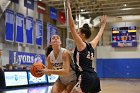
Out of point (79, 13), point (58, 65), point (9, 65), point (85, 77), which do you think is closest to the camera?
point (85, 77)

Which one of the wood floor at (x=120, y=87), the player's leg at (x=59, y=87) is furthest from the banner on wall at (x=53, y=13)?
the player's leg at (x=59, y=87)

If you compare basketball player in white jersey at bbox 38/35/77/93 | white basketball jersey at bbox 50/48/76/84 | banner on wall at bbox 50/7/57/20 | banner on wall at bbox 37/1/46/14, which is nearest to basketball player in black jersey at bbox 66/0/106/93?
basketball player in white jersey at bbox 38/35/77/93

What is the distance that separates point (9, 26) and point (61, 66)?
10.6 metres

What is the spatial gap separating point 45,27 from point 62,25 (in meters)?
2.52

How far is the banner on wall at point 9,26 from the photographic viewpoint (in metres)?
14.3

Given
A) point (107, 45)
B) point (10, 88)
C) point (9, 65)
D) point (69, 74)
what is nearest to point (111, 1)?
point (107, 45)

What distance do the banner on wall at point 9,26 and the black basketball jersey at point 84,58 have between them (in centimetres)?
1088

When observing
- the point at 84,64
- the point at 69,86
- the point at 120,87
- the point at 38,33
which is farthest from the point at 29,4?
the point at 84,64

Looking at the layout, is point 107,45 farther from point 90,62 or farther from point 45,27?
point 90,62

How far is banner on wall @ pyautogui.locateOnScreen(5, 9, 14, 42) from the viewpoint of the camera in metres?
14.3

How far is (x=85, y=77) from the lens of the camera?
3895 millimetres

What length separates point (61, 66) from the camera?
4.48 m

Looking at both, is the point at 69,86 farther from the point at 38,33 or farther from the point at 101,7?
the point at 101,7

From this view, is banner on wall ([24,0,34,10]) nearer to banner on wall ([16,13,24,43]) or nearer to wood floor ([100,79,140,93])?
banner on wall ([16,13,24,43])
